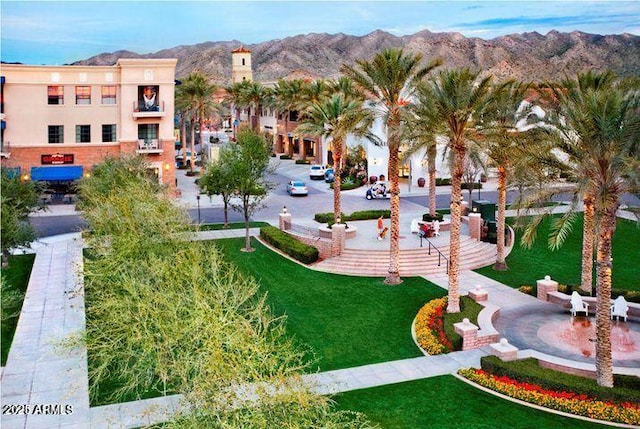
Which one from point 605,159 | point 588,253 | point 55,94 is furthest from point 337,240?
point 55,94

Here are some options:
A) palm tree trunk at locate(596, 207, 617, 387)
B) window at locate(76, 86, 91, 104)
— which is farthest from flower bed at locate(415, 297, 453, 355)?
window at locate(76, 86, 91, 104)

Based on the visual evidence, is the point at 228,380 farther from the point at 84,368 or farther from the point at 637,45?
the point at 637,45

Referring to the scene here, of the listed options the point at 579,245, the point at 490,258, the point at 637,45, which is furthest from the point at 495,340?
the point at 637,45

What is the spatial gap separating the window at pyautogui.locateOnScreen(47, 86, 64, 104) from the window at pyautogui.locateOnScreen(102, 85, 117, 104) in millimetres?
3343

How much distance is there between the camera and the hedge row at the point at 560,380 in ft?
59.6

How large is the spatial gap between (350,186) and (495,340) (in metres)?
40.5

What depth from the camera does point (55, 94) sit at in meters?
54.0

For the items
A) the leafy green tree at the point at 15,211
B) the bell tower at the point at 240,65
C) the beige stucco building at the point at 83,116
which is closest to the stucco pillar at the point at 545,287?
the leafy green tree at the point at 15,211

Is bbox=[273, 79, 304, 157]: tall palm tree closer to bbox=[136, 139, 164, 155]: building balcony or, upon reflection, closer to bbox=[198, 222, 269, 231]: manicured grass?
bbox=[136, 139, 164, 155]: building balcony

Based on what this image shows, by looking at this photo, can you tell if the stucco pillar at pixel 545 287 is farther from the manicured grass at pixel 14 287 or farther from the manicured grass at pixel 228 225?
the manicured grass at pixel 228 225

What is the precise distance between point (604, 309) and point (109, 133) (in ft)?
152

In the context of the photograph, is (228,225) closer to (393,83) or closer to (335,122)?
(335,122)

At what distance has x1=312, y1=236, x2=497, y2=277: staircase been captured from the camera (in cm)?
3269

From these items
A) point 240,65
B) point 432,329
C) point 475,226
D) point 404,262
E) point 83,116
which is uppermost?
point 240,65
